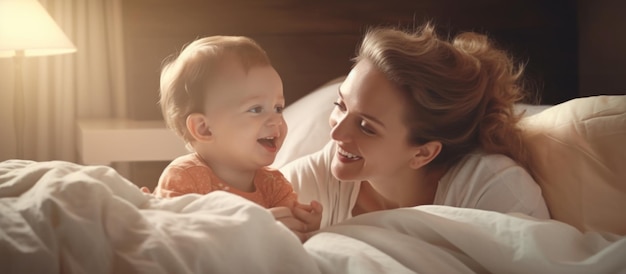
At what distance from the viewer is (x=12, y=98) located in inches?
111

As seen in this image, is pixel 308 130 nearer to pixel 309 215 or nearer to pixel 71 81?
pixel 309 215

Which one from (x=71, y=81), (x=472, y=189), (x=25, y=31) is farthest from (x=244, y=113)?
(x=71, y=81)

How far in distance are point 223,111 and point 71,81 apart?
154 centimetres

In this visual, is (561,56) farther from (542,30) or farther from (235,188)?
(235,188)

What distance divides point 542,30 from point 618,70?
38cm

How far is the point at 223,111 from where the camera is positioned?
1509mm

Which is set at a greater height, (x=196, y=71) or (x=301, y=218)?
(x=196, y=71)

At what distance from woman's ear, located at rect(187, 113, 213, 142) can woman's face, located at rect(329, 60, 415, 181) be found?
0.85 feet

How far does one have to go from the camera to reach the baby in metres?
1.50

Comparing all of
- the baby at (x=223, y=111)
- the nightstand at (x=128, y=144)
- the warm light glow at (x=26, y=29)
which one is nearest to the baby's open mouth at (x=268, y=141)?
the baby at (x=223, y=111)

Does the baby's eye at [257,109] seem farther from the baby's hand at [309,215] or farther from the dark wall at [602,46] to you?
the dark wall at [602,46]

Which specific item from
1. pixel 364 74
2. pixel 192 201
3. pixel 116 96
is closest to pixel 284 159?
pixel 364 74

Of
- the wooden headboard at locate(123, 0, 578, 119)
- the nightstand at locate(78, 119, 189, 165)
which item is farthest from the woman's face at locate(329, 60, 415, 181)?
the wooden headboard at locate(123, 0, 578, 119)

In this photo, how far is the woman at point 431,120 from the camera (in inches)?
63.0
